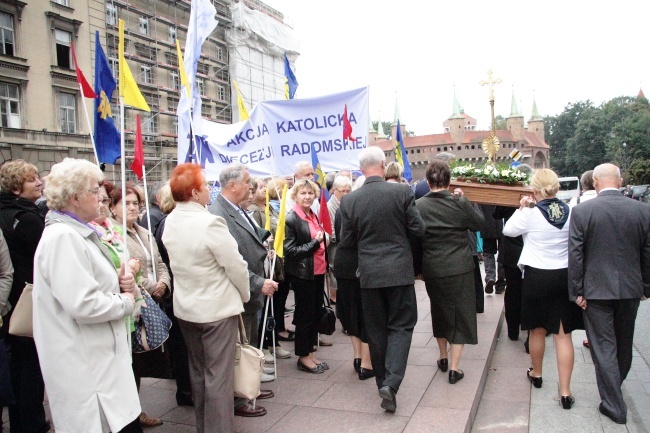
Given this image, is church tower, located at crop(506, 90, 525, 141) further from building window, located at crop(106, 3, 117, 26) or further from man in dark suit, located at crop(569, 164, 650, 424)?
man in dark suit, located at crop(569, 164, 650, 424)

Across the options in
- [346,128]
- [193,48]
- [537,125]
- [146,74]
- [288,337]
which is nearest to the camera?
[193,48]

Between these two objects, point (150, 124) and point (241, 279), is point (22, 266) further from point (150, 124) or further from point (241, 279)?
point (150, 124)

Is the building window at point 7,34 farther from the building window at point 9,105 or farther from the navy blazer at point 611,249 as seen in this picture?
the navy blazer at point 611,249

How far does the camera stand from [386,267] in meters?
4.18

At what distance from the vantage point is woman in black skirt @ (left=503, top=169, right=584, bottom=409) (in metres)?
4.46

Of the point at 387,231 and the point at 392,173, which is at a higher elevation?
the point at 392,173

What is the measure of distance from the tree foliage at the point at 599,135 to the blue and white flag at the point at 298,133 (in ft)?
212

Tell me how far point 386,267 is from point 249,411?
1.58m

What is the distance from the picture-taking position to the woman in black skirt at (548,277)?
446cm

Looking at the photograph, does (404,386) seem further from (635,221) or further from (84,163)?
(84,163)

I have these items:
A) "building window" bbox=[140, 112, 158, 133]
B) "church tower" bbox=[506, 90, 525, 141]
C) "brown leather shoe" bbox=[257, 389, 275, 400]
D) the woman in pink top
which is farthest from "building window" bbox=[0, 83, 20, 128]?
"church tower" bbox=[506, 90, 525, 141]

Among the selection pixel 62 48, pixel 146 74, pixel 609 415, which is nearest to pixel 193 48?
pixel 609 415

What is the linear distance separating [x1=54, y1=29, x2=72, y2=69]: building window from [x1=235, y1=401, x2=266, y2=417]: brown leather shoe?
25.9m

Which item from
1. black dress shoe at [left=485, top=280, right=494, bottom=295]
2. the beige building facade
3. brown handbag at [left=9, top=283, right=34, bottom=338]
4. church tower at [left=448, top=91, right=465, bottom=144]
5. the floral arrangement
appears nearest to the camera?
brown handbag at [left=9, top=283, right=34, bottom=338]
